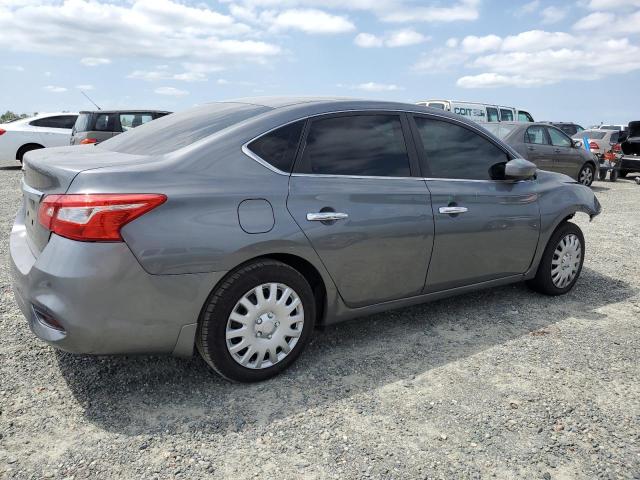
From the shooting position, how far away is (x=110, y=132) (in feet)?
37.6

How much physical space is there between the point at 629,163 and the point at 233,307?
1501 cm

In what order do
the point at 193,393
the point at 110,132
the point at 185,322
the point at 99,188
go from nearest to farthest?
the point at 99,188, the point at 185,322, the point at 193,393, the point at 110,132

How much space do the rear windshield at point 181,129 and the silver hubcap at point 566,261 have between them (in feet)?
9.18

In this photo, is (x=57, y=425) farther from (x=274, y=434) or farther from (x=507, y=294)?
(x=507, y=294)

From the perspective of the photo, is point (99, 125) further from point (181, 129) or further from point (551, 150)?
point (551, 150)

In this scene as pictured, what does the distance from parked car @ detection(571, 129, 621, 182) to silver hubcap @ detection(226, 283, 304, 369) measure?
1257 cm

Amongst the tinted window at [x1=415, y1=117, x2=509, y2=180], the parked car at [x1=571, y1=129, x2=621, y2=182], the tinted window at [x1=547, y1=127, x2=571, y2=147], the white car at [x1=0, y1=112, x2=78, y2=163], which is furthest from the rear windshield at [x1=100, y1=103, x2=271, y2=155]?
the parked car at [x1=571, y1=129, x2=621, y2=182]

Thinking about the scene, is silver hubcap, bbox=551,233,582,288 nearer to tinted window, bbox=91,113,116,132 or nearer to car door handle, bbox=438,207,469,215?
car door handle, bbox=438,207,469,215

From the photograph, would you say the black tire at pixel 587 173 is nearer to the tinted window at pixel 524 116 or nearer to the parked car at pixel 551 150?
the parked car at pixel 551 150

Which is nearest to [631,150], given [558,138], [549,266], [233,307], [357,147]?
[558,138]

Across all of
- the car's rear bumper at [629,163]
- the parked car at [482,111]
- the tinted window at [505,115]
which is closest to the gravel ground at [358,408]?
the car's rear bumper at [629,163]

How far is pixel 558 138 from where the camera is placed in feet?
39.8

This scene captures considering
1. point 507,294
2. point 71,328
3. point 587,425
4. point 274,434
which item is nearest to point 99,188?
point 71,328

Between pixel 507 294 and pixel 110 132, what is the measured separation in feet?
31.3
